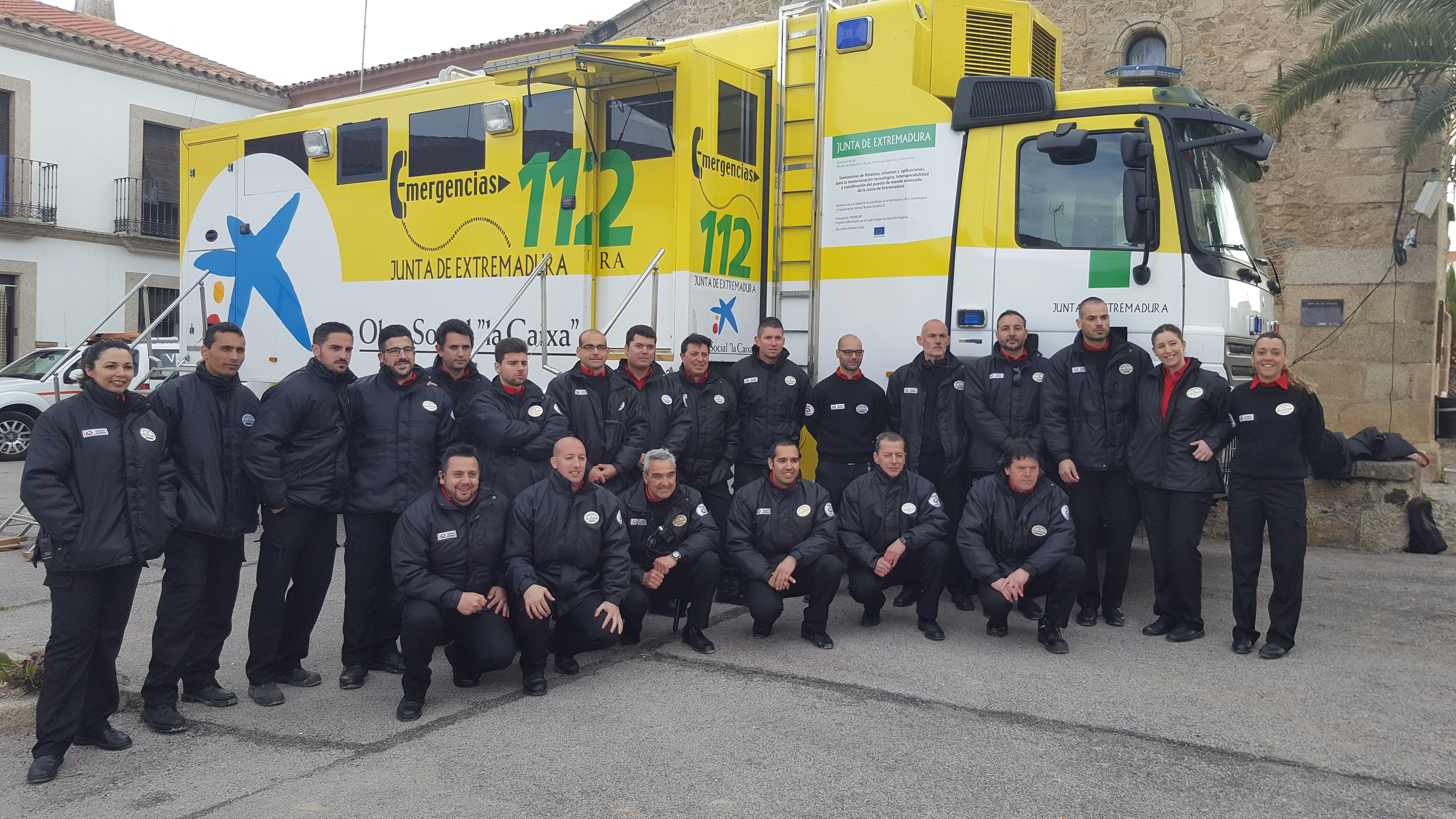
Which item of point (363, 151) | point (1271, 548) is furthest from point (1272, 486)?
point (363, 151)

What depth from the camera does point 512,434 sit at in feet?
18.7

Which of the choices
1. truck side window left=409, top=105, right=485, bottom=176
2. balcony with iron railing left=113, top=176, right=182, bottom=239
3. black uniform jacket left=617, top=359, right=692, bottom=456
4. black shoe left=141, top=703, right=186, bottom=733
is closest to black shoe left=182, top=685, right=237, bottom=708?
black shoe left=141, top=703, right=186, bottom=733

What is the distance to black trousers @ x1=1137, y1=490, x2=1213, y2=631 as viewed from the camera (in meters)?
5.87

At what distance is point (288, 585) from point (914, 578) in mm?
3376

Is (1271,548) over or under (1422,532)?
over

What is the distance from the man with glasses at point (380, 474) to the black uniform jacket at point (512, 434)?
39cm

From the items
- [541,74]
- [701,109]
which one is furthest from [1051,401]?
[541,74]

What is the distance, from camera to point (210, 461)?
458 cm

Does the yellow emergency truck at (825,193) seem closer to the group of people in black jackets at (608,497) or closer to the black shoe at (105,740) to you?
the group of people in black jackets at (608,497)

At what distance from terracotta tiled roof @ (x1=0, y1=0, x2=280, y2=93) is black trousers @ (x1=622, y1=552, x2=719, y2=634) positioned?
68.8 feet

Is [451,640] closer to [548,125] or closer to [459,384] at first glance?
[459,384]

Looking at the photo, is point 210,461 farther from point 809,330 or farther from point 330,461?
point 809,330

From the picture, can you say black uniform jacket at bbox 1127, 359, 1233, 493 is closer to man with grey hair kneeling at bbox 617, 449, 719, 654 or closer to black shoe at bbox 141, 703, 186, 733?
man with grey hair kneeling at bbox 617, 449, 719, 654

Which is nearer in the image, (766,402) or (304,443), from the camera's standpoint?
(304,443)
